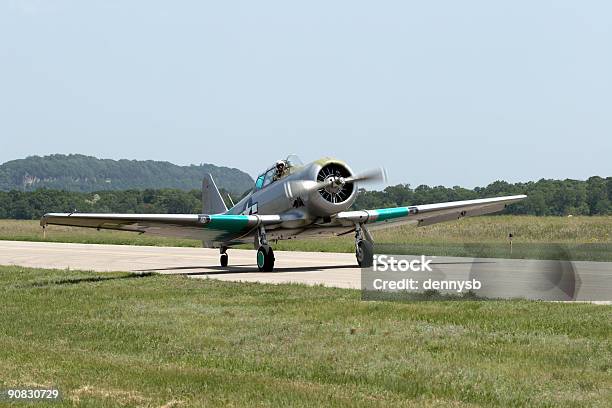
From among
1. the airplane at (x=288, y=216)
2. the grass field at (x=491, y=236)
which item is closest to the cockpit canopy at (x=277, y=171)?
the airplane at (x=288, y=216)

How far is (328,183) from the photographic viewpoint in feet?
80.2

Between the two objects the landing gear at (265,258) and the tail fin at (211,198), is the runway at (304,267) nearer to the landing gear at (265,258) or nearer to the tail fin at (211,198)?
the landing gear at (265,258)

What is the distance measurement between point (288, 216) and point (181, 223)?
330cm

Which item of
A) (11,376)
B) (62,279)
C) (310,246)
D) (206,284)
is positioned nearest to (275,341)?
(11,376)

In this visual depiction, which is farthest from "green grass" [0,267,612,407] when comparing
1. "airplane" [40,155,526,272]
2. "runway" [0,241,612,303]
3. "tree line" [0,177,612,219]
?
"tree line" [0,177,612,219]

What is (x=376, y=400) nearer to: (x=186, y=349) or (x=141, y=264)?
(x=186, y=349)

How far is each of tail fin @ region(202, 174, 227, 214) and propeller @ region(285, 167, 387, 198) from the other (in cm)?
789

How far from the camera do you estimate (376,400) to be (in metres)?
7.44

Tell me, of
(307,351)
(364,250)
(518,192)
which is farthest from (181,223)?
(518,192)

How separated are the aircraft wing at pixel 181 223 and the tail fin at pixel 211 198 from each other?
17.1 ft

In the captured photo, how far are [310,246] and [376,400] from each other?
34380 mm

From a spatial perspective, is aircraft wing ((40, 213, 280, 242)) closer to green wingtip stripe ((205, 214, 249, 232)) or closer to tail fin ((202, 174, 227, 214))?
green wingtip stripe ((205, 214, 249, 232))

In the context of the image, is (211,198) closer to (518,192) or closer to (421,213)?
(421,213)

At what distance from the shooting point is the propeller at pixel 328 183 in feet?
80.1
